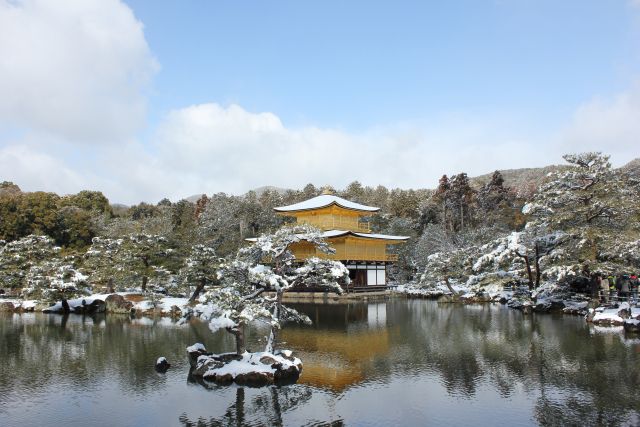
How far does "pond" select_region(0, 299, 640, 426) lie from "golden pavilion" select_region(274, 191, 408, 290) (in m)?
14.6

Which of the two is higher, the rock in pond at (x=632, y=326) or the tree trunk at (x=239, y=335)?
the tree trunk at (x=239, y=335)

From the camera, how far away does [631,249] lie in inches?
781

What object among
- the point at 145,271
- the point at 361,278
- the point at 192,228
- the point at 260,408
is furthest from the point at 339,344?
the point at 361,278

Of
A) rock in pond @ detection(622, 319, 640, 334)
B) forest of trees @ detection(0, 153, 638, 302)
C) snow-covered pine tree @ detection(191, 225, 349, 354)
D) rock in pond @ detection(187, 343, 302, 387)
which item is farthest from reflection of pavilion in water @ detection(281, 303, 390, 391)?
rock in pond @ detection(622, 319, 640, 334)

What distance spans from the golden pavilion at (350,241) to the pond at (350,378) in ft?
48.0

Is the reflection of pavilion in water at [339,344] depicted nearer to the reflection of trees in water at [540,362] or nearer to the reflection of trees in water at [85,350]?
the reflection of trees in water at [540,362]

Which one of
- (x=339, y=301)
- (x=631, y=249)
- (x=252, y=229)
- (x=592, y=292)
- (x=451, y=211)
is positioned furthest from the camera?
(x=252, y=229)

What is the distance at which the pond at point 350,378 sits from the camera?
9.25 metres

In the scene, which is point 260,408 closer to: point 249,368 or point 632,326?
point 249,368

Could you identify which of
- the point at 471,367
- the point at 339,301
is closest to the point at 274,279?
the point at 471,367

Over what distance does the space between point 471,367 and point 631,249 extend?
1161cm

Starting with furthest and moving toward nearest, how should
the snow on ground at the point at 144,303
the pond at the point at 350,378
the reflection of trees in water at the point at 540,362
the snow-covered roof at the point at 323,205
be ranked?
the snow-covered roof at the point at 323,205 → the snow on ground at the point at 144,303 → the reflection of trees in water at the point at 540,362 → the pond at the point at 350,378

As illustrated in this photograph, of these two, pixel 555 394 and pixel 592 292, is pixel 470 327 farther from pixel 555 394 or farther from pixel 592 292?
pixel 555 394

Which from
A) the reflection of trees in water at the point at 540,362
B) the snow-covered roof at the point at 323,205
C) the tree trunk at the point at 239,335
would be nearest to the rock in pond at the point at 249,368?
the tree trunk at the point at 239,335
